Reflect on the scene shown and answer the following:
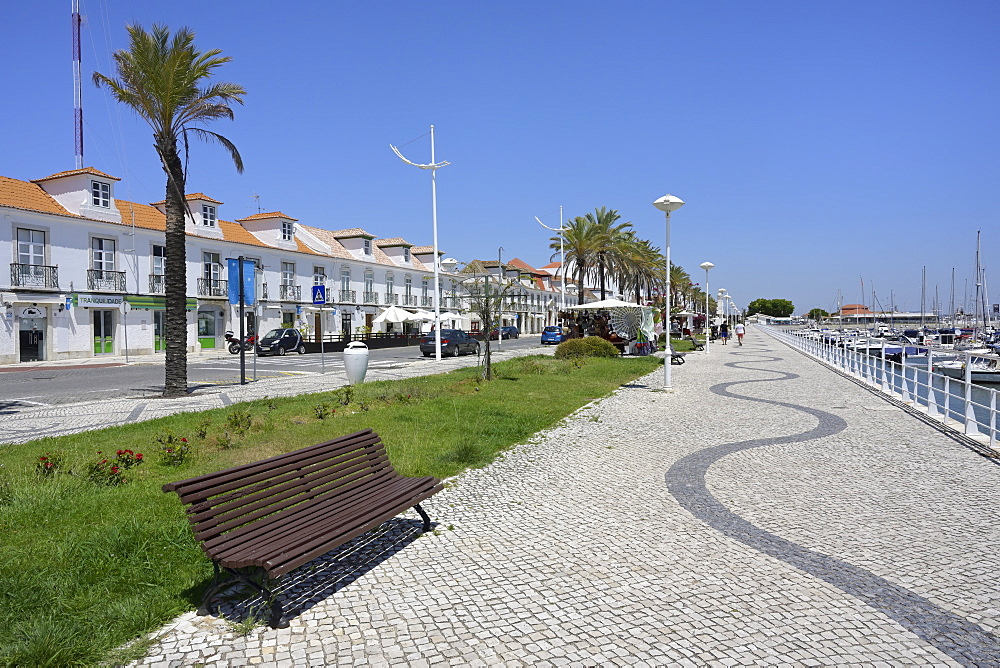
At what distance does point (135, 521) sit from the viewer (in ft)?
17.3

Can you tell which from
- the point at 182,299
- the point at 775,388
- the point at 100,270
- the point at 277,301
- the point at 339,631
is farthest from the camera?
the point at 277,301

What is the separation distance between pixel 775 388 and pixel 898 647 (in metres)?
14.3

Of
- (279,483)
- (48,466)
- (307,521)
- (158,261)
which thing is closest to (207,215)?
(158,261)

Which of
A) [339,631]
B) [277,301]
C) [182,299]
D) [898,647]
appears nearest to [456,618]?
[339,631]

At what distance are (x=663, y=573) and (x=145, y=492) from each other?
4854 millimetres

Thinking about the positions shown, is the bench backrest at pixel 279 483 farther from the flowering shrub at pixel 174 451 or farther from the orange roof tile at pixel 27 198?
the orange roof tile at pixel 27 198

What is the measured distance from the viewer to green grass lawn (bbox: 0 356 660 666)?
364 centimetres

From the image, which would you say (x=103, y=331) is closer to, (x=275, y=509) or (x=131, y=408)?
(x=131, y=408)

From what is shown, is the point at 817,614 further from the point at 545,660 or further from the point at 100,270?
the point at 100,270

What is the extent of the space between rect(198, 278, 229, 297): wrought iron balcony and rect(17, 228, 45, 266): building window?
852 cm

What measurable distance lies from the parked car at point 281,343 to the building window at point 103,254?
25.9ft

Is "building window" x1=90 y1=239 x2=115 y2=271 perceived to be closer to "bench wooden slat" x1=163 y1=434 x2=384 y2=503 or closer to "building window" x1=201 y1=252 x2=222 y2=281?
"building window" x1=201 y1=252 x2=222 y2=281

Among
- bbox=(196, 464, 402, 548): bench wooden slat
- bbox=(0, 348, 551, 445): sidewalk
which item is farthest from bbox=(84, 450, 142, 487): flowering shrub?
bbox=(0, 348, 551, 445): sidewalk

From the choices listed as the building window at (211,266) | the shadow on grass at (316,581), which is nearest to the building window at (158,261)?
the building window at (211,266)
